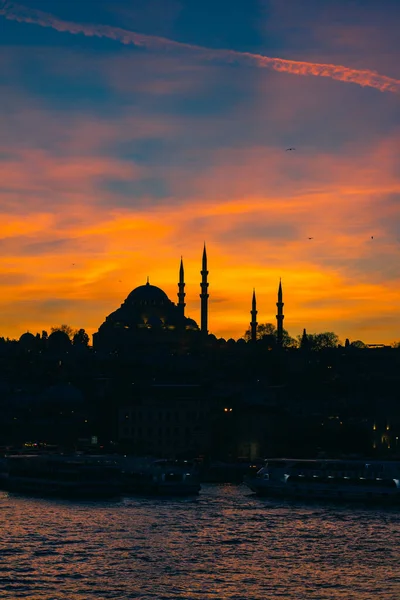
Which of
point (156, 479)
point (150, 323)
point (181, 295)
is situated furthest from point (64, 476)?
point (181, 295)

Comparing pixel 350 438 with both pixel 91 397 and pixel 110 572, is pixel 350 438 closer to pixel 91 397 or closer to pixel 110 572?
pixel 91 397

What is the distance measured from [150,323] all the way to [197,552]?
107150 millimetres

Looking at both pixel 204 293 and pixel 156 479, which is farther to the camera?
pixel 204 293

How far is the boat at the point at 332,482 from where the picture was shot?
6184 cm

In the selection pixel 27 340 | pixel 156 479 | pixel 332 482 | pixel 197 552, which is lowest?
pixel 197 552

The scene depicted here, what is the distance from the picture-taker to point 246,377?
127 meters

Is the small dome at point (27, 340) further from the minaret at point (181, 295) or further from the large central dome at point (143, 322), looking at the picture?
the minaret at point (181, 295)


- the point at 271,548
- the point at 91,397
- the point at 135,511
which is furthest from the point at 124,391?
the point at 271,548

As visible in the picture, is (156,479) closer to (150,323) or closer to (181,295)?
(150,323)

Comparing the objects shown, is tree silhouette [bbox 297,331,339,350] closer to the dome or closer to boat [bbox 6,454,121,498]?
the dome

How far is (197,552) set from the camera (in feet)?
137

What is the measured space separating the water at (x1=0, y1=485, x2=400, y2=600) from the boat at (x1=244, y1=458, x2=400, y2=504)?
3.25 meters

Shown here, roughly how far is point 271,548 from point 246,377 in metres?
84.2

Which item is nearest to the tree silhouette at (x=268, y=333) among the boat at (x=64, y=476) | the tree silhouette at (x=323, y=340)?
the tree silhouette at (x=323, y=340)
